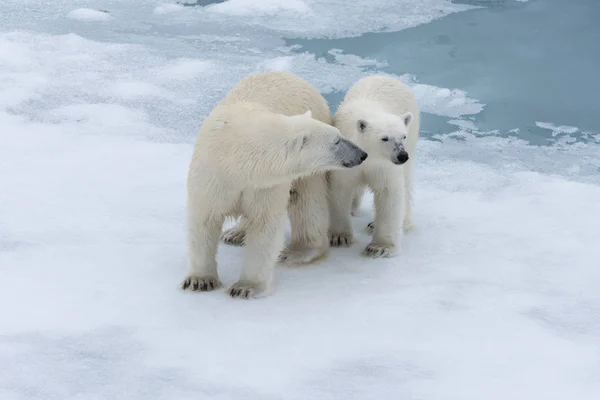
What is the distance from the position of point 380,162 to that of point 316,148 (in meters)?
0.59

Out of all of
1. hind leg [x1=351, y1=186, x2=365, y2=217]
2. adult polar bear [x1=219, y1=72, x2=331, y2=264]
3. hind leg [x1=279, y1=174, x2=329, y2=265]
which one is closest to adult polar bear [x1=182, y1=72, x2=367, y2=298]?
adult polar bear [x1=219, y1=72, x2=331, y2=264]

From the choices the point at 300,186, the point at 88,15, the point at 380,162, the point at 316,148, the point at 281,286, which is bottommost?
the point at 281,286

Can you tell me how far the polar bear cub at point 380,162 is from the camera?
3.55 meters

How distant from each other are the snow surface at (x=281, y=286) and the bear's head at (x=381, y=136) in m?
0.53

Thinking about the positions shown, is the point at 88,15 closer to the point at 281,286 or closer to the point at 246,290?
the point at 281,286

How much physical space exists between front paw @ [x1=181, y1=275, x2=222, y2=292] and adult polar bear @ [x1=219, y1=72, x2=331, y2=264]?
47cm

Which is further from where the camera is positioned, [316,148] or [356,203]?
[356,203]

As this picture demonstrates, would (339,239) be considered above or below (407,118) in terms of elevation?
below

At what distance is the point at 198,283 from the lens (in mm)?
3365

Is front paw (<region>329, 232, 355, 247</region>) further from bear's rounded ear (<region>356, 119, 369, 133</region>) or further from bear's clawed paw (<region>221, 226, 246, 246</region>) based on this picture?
bear's rounded ear (<region>356, 119, 369, 133</region>)

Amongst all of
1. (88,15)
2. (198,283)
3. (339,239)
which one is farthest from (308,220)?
(88,15)

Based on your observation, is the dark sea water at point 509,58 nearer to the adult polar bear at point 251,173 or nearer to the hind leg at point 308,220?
the hind leg at point 308,220

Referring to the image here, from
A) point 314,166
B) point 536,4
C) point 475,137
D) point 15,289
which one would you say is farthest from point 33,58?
point 536,4

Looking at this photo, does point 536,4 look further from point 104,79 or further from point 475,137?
point 104,79
